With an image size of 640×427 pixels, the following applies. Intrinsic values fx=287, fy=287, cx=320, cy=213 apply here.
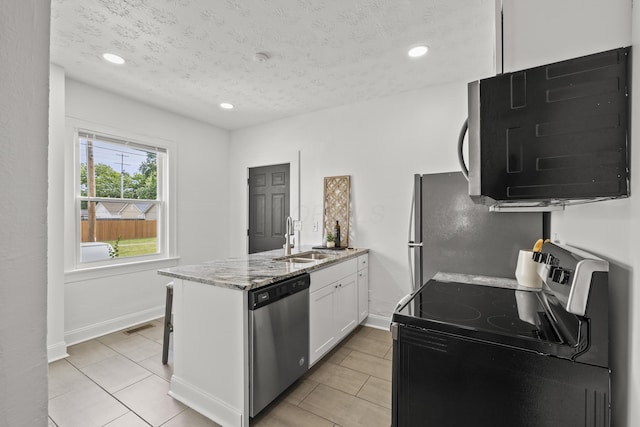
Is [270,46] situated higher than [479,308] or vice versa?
[270,46]

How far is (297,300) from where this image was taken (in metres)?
2.12

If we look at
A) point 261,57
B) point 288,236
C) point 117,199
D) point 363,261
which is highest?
point 261,57

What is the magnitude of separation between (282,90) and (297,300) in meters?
2.31

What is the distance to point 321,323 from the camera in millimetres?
2453

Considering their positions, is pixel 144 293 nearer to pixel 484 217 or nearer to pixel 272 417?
pixel 272 417

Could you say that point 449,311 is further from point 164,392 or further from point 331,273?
point 164,392

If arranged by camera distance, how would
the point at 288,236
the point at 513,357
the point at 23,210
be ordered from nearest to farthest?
1. the point at 23,210
2. the point at 513,357
3. the point at 288,236

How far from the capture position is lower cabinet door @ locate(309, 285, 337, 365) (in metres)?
2.32

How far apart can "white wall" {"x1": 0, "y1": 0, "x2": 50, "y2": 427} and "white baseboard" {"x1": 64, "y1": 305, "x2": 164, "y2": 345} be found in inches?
137

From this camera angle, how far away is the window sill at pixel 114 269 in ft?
9.77

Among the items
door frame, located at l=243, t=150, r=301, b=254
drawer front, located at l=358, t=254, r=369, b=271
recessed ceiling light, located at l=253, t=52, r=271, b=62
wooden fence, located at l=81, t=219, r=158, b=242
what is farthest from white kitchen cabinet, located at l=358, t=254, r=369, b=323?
wooden fence, located at l=81, t=219, r=158, b=242

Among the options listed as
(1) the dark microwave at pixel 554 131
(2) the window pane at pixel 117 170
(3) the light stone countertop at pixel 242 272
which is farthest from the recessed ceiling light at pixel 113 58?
(1) the dark microwave at pixel 554 131

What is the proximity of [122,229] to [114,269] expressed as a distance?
0.48 meters

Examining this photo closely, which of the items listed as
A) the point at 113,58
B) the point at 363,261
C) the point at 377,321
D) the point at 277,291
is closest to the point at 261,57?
the point at 113,58
